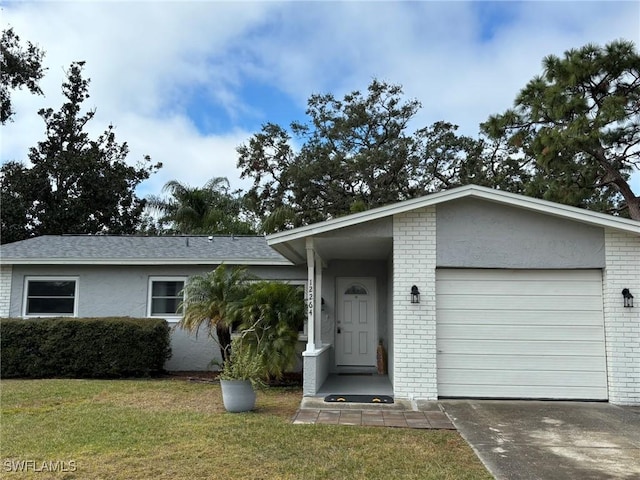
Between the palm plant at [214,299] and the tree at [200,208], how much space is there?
11094 mm

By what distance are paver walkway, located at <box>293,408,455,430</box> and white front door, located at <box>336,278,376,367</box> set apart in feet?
15.8

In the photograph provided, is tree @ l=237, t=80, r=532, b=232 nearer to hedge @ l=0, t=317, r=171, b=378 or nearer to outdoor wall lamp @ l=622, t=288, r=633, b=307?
hedge @ l=0, t=317, r=171, b=378

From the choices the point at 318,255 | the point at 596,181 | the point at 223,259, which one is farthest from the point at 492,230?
the point at 596,181

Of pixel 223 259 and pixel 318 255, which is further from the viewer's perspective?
pixel 223 259

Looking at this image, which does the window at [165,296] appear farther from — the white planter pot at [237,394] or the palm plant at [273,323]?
the white planter pot at [237,394]

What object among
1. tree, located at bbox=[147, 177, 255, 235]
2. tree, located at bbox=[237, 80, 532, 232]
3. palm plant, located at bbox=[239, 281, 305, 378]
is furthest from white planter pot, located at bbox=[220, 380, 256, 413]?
tree, located at bbox=[237, 80, 532, 232]

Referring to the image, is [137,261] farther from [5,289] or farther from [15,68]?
[15,68]

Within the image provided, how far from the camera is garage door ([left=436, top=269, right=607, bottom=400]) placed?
8891mm

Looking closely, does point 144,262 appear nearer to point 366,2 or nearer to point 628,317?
point 366,2

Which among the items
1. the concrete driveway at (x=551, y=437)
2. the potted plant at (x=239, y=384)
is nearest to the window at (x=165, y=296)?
the potted plant at (x=239, y=384)

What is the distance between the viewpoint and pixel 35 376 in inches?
463

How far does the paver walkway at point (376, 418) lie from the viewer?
7082 mm

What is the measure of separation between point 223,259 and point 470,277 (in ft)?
20.1

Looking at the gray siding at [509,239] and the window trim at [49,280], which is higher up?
the gray siding at [509,239]
